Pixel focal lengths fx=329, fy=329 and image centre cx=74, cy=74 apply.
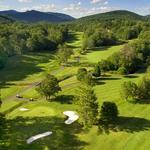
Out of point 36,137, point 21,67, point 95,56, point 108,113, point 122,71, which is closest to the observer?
point 36,137

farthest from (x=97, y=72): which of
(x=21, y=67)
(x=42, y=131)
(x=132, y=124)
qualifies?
(x=42, y=131)

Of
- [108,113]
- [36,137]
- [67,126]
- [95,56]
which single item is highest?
[108,113]

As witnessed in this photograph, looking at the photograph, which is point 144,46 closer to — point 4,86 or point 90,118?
point 4,86

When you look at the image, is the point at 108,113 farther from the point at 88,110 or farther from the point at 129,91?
the point at 129,91

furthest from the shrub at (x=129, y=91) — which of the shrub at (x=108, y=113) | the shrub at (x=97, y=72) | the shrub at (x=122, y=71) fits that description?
the shrub at (x=122, y=71)

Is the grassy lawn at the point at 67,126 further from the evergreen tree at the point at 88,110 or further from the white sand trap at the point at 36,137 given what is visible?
the evergreen tree at the point at 88,110

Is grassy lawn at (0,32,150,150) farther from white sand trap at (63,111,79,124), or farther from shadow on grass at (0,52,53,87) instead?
shadow on grass at (0,52,53,87)
